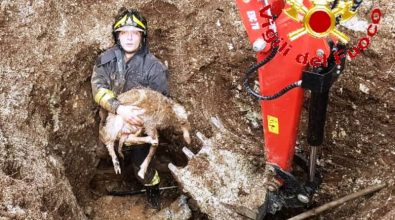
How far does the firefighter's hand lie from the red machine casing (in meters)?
1.02

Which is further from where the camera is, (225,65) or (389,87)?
(225,65)

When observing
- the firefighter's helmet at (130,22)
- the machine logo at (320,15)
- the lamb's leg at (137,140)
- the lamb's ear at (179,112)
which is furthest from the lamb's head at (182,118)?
the machine logo at (320,15)

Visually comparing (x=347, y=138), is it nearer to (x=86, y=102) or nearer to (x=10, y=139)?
(x=86, y=102)

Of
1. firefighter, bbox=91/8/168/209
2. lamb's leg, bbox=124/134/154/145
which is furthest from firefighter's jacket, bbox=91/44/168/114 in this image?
lamb's leg, bbox=124/134/154/145

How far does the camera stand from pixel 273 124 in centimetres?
294

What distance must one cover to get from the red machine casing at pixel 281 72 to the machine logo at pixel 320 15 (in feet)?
0.47

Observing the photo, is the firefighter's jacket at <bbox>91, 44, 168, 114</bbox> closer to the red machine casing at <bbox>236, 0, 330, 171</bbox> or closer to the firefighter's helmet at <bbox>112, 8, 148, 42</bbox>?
the firefighter's helmet at <bbox>112, 8, 148, 42</bbox>

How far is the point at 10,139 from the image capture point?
10.6 ft

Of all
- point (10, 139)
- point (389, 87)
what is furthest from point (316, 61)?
point (10, 139)

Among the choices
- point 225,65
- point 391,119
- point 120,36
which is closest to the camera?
point 391,119

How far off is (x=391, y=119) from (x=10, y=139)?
2.54 m

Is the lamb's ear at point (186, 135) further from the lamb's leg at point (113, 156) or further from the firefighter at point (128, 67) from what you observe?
the lamb's leg at point (113, 156)

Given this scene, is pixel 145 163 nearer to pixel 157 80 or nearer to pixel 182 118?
pixel 182 118

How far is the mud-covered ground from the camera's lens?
3.26m
